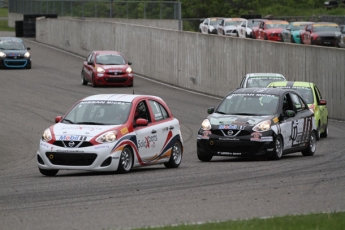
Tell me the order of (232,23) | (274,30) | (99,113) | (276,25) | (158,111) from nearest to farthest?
(99,113) < (158,111) < (274,30) < (276,25) < (232,23)

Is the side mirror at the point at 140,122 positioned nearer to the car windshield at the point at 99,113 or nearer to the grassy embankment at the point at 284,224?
the car windshield at the point at 99,113

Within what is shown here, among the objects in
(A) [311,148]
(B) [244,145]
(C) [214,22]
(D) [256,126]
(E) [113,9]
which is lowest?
(A) [311,148]

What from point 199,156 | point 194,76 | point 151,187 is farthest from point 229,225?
point 194,76

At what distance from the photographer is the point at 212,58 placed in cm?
3831

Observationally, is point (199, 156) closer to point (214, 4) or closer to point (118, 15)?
point (118, 15)

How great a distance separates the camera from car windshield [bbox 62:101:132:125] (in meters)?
16.3

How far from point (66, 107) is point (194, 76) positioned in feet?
26.9

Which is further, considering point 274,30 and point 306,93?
point 274,30

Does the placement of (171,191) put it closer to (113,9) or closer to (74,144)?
(74,144)

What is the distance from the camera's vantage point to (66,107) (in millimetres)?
33031

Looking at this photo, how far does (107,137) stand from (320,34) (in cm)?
3244

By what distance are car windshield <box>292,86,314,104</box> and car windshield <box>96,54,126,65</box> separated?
16366 millimetres

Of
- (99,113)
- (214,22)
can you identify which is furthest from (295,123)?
(214,22)

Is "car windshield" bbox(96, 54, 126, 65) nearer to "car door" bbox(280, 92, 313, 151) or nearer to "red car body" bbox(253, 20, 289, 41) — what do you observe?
"red car body" bbox(253, 20, 289, 41)
